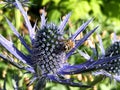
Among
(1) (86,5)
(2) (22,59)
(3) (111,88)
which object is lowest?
(3) (111,88)

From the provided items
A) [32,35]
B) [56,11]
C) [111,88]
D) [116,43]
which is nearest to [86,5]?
[56,11]

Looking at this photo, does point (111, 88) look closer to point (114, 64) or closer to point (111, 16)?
point (114, 64)

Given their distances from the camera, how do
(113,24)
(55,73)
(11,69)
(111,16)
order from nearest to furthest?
(55,73), (11,69), (113,24), (111,16)

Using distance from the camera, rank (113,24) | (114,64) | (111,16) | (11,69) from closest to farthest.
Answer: (114,64), (11,69), (113,24), (111,16)

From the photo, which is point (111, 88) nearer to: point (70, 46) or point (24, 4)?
point (24, 4)

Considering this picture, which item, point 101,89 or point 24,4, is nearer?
point 24,4

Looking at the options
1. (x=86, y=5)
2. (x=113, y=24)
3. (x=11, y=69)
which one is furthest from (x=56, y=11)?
(x=11, y=69)

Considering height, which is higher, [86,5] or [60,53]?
[86,5]

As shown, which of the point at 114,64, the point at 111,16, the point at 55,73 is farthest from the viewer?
the point at 111,16

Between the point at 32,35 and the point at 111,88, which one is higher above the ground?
the point at 32,35
